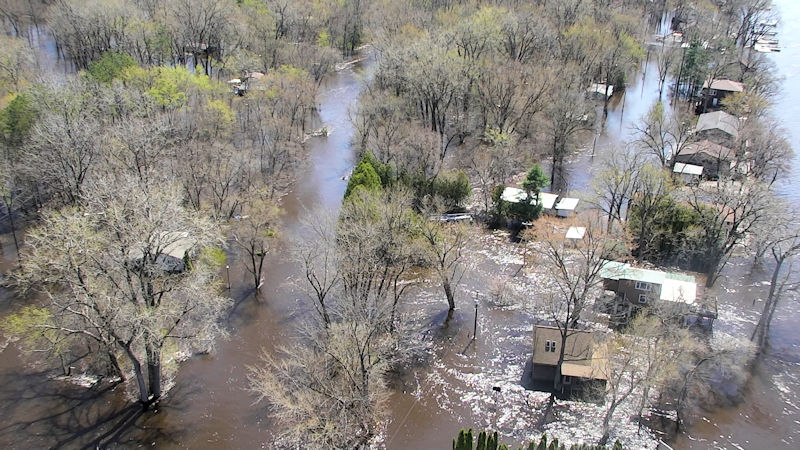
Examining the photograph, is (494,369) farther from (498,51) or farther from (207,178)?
(498,51)

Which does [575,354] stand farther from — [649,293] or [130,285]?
[130,285]

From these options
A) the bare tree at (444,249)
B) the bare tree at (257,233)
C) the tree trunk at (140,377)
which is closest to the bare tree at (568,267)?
the bare tree at (444,249)

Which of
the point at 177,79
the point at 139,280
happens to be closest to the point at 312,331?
the point at 139,280

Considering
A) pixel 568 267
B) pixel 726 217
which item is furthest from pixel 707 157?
pixel 568 267

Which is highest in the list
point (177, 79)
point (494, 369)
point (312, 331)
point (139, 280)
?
point (177, 79)

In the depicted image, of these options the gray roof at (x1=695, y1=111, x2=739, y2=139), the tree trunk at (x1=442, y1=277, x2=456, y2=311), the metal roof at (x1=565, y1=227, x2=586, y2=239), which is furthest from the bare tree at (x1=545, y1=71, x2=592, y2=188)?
the tree trunk at (x1=442, y1=277, x2=456, y2=311)
